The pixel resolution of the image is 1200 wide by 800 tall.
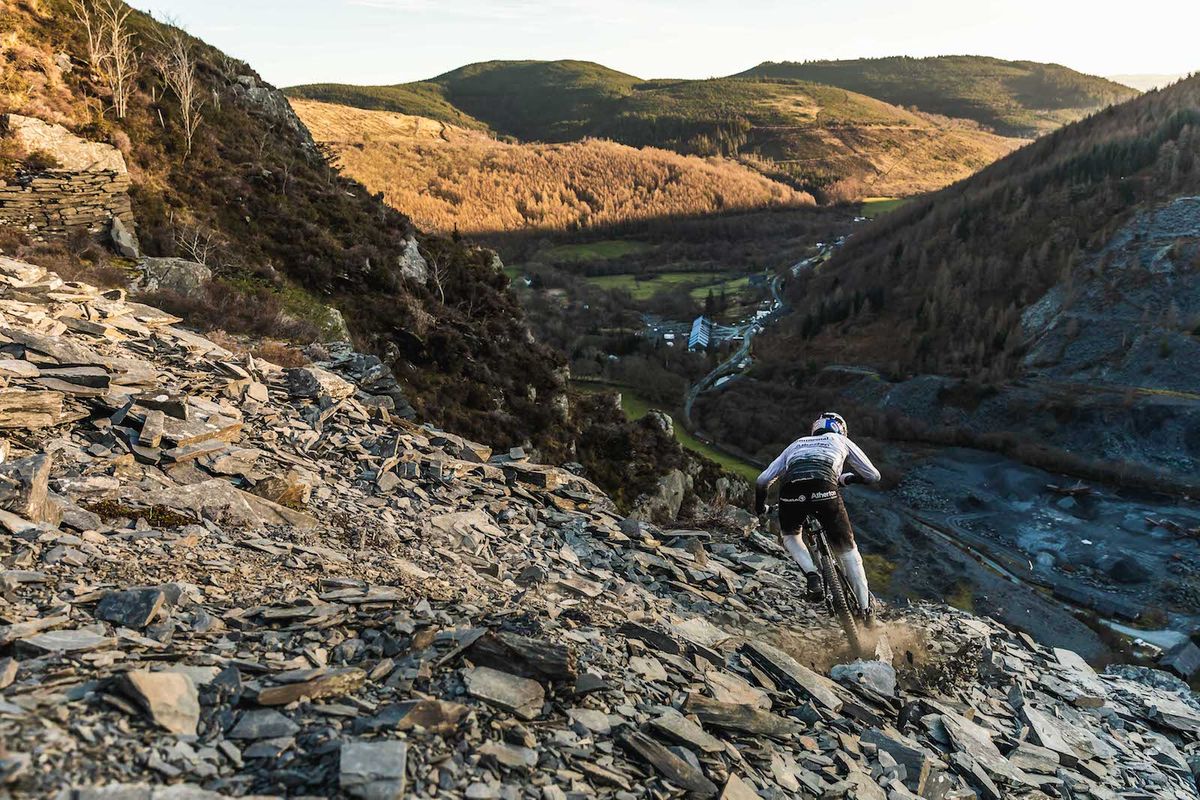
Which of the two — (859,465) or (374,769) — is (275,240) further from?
(374,769)

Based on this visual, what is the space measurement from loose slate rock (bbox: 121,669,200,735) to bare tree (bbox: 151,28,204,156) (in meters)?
31.5

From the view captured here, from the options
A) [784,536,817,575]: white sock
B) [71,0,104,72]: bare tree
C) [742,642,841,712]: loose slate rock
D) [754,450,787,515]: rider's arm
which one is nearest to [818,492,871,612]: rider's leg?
[784,536,817,575]: white sock

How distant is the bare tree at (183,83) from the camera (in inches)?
1164

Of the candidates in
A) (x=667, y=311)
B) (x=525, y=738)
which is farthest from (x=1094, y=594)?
(x=667, y=311)

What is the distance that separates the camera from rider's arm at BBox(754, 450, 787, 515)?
392 inches

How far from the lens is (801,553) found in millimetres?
9984

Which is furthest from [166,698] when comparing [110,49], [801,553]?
[110,49]

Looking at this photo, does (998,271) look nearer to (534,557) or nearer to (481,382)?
(481,382)

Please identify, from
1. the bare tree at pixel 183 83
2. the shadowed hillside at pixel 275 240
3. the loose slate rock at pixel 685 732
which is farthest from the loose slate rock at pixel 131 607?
the bare tree at pixel 183 83

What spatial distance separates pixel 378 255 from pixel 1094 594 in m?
53.5

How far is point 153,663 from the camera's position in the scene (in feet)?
15.9

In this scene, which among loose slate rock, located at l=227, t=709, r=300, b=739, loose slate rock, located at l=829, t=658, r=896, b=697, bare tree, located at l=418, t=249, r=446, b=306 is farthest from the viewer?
bare tree, located at l=418, t=249, r=446, b=306

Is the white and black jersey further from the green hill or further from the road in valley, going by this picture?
the green hill

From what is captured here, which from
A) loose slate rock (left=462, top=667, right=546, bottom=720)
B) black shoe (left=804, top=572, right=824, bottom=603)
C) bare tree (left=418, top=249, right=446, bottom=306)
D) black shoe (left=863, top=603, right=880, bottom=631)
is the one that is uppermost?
bare tree (left=418, top=249, right=446, bottom=306)
